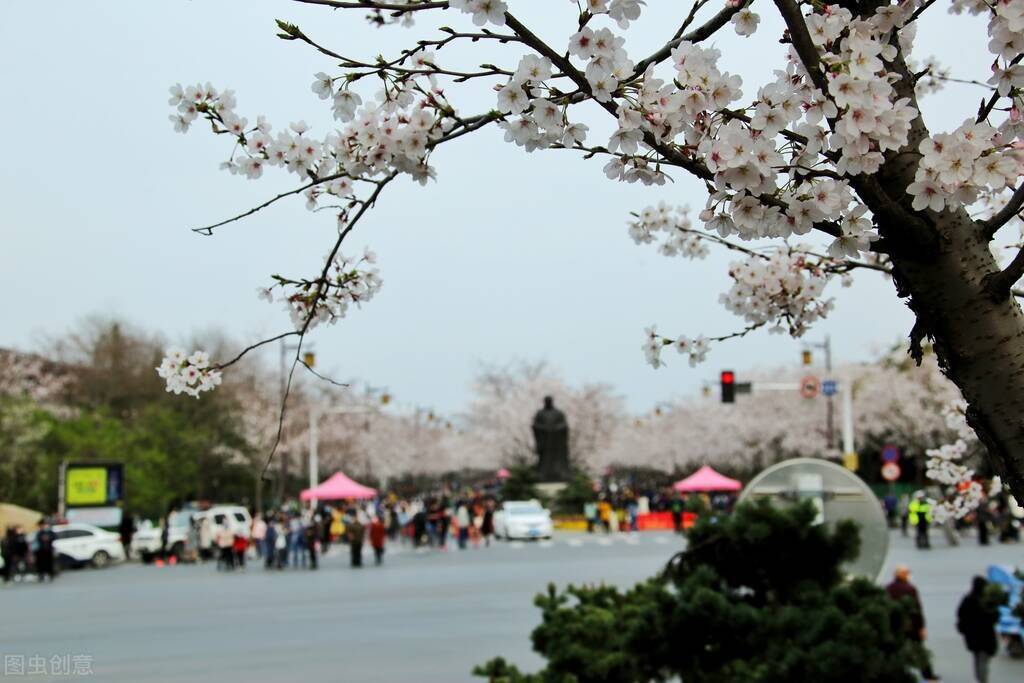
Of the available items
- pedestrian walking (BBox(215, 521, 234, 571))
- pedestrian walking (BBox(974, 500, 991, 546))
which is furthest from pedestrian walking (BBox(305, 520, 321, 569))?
pedestrian walking (BBox(974, 500, 991, 546))

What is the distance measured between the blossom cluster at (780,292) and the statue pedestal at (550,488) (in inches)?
1969

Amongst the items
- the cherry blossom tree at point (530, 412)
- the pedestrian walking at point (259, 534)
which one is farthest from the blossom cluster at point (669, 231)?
the cherry blossom tree at point (530, 412)

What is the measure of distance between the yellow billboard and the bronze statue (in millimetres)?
23962

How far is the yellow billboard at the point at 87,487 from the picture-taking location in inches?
1410

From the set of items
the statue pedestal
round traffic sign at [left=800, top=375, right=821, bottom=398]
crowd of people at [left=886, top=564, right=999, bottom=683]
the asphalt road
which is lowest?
the asphalt road

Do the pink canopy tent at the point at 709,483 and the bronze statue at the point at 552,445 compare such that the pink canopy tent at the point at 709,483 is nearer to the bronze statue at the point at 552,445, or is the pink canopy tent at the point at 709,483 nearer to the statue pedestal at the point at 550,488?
the statue pedestal at the point at 550,488

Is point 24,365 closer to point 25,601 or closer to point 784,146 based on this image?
point 25,601

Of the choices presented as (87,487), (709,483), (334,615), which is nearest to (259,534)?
(87,487)

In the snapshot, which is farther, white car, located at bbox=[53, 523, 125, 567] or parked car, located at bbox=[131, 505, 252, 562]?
parked car, located at bbox=[131, 505, 252, 562]

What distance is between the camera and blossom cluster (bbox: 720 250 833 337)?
5.49m

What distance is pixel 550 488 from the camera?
182 feet

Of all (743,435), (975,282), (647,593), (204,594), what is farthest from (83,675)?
(743,435)

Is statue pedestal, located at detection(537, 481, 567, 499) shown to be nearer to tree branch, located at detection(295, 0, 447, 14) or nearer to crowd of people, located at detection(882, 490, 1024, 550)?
crowd of people, located at detection(882, 490, 1024, 550)

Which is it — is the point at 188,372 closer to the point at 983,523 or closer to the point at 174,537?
the point at 983,523
